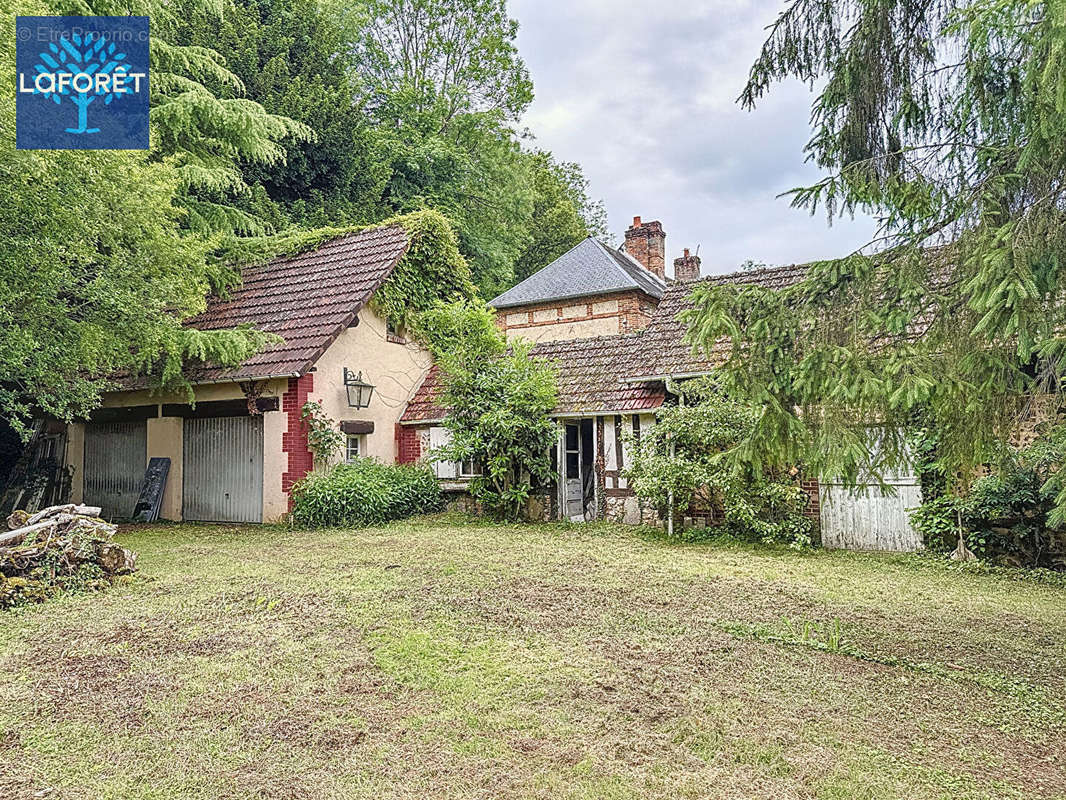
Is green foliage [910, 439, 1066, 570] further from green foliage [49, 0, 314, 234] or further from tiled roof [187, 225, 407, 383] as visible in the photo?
green foliage [49, 0, 314, 234]

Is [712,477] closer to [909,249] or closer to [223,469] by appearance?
[909,249]

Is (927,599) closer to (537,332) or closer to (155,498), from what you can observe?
(155,498)

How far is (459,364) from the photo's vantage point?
13.0 metres

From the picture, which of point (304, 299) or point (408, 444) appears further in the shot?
point (408, 444)

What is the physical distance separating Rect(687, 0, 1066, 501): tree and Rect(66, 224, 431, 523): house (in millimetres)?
9529

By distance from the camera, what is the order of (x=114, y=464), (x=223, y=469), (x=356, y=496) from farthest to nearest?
1. (x=114, y=464)
2. (x=223, y=469)
3. (x=356, y=496)

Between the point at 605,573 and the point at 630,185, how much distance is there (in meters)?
31.2

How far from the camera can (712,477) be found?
10742mm

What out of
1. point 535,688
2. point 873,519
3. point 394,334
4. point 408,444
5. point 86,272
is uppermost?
point 86,272

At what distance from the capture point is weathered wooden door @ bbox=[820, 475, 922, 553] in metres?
9.95

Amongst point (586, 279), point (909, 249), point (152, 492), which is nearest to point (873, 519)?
point (909, 249)

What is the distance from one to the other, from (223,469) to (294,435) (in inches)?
73.8

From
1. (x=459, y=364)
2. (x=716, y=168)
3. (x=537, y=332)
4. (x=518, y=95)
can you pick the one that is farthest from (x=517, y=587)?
(x=518, y=95)

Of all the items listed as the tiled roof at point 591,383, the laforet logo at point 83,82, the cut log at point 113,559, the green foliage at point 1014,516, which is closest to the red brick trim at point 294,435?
the tiled roof at point 591,383
